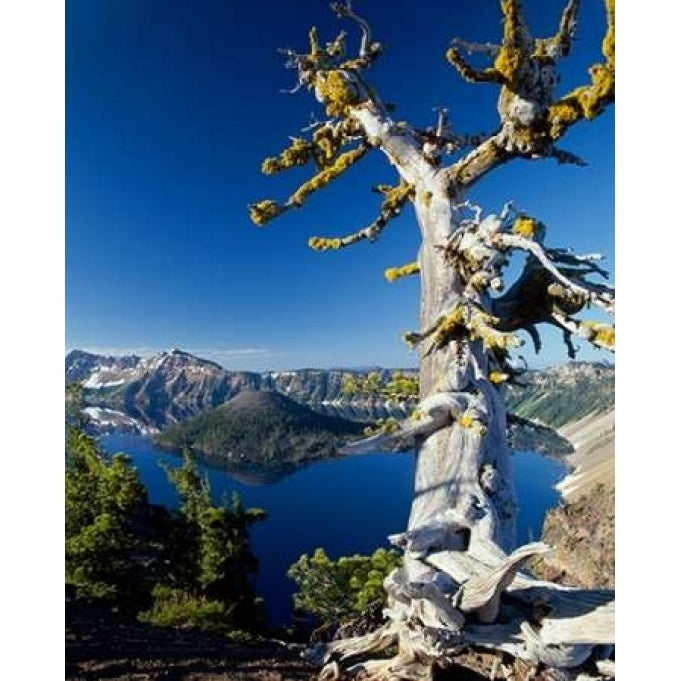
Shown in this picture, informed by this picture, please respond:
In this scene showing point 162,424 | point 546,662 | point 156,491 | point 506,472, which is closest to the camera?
point 546,662

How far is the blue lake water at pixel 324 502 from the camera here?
969 inches

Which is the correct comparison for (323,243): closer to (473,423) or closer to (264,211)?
(264,211)

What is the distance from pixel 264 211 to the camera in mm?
2168

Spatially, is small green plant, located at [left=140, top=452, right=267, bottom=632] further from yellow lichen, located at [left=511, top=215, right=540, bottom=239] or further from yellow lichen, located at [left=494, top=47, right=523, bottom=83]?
yellow lichen, located at [left=494, top=47, right=523, bottom=83]

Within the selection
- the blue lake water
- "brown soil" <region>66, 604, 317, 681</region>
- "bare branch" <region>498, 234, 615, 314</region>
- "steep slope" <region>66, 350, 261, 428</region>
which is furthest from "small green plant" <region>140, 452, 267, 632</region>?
"steep slope" <region>66, 350, 261, 428</region>

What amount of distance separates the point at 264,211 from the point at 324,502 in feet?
103

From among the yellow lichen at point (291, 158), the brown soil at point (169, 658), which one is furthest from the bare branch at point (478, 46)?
the brown soil at point (169, 658)

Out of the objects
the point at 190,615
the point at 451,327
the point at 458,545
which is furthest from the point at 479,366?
the point at 190,615
